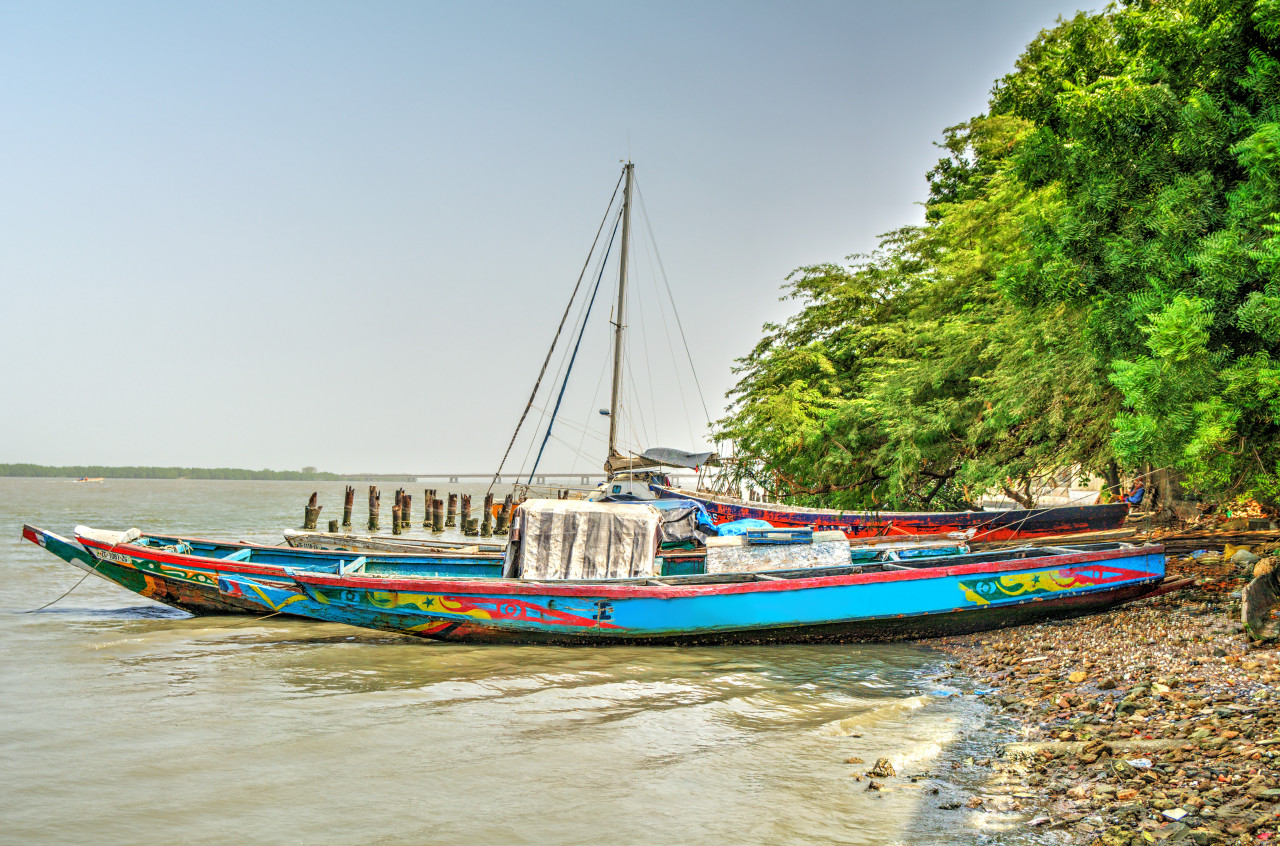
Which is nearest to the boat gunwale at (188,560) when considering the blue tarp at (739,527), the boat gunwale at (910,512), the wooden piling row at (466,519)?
the blue tarp at (739,527)

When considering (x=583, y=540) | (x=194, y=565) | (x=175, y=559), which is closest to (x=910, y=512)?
(x=583, y=540)

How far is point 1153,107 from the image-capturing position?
27.8 ft

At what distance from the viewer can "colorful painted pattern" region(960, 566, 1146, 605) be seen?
991 centimetres

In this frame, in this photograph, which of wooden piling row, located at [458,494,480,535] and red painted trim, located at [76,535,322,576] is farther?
wooden piling row, located at [458,494,480,535]

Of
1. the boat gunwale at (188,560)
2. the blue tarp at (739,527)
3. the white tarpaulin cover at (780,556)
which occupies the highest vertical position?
the blue tarp at (739,527)

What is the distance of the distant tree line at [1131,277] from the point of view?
7.44 metres

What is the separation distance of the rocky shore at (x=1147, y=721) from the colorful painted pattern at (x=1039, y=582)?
1.64ft

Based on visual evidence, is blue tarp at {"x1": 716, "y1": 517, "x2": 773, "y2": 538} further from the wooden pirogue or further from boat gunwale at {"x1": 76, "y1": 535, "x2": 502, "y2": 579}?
boat gunwale at {"x1": 76, "y1": 535, "x2": 502, "y2": 579}

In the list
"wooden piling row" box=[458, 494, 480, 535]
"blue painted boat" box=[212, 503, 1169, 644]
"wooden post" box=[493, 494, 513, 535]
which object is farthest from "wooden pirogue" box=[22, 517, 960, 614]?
"wooden piling row" box=[458, 494, 480, 535]

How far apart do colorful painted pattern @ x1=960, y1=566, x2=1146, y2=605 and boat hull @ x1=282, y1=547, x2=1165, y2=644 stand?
13 millimetres

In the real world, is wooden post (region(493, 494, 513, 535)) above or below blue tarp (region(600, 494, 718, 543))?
below

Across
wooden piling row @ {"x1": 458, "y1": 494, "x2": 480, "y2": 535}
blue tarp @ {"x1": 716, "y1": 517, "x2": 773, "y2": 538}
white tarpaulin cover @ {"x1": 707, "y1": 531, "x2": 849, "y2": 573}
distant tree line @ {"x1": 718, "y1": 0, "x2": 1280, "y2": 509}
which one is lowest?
wooden piling row @ {"x1": 458, "y1": 494, "x2": 480, "y2": 535}

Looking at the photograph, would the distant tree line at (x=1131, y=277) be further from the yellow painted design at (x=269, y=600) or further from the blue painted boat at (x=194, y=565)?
the yellow painted design at (x=269, y=600)

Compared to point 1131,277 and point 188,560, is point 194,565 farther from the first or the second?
point 1131,277
